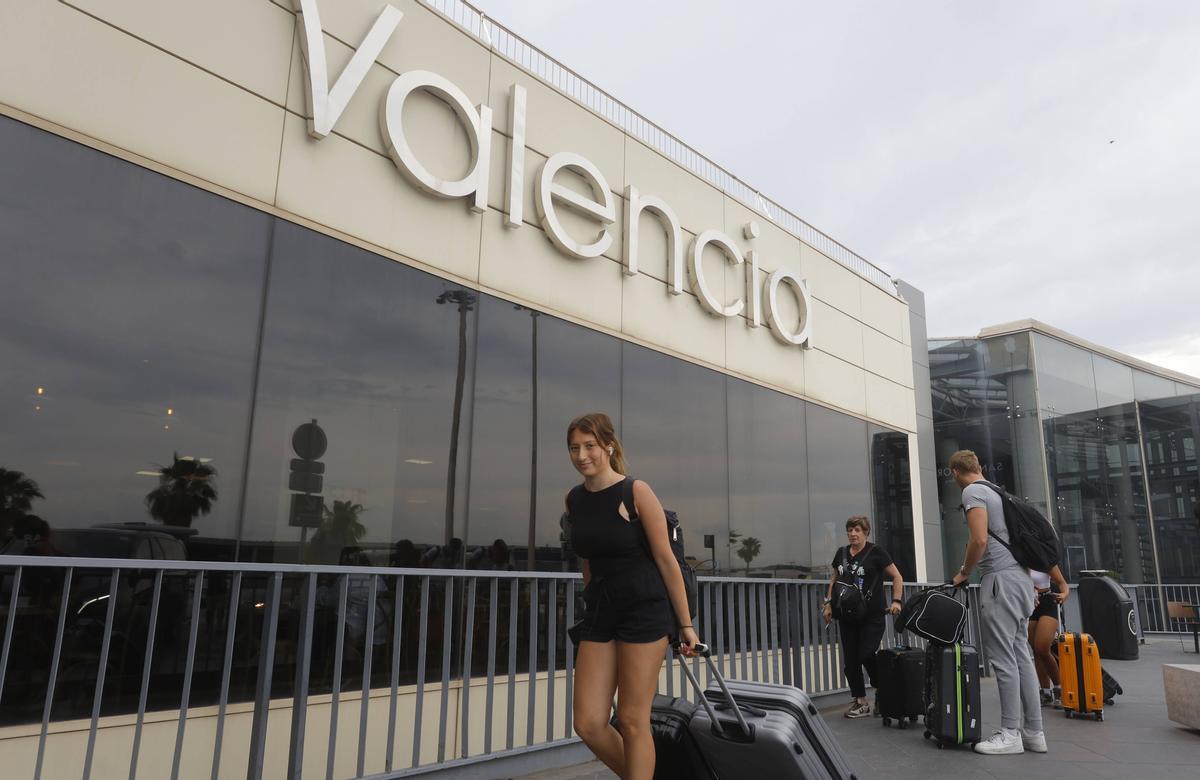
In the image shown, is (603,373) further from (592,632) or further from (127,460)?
(592,632)

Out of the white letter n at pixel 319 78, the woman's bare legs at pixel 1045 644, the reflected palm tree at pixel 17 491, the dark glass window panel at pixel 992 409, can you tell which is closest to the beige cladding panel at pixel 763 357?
the woman's bare legs at pixel 1045 644

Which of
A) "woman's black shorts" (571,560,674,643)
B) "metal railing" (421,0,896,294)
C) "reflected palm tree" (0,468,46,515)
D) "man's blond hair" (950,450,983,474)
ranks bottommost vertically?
"woman's black shorts" (571,560,674,643)

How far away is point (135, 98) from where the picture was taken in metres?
5.06

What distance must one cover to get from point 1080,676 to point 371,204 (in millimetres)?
7357

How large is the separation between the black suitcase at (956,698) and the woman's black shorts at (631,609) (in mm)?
3126

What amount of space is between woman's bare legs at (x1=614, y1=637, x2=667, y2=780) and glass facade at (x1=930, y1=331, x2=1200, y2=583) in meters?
15.4

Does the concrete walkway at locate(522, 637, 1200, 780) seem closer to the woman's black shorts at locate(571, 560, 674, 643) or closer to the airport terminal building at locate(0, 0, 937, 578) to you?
the woman's black shorts at locate(571, 560, 674, 643)

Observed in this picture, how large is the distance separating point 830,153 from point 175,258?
81.2 feet

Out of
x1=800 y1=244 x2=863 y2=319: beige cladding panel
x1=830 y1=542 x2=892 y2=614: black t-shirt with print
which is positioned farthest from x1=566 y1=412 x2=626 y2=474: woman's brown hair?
x1=800 y1=244 x2=863 y2=319: beige cladding panel

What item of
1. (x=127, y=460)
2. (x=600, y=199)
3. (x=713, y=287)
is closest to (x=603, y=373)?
(x=600, y=199)

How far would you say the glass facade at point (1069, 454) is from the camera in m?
16.8

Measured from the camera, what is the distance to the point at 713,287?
10.1 metres

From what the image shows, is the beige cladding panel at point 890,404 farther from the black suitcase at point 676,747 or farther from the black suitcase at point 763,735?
the black suitcase at point 676,747

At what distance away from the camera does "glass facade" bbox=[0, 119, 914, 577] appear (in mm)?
4512
